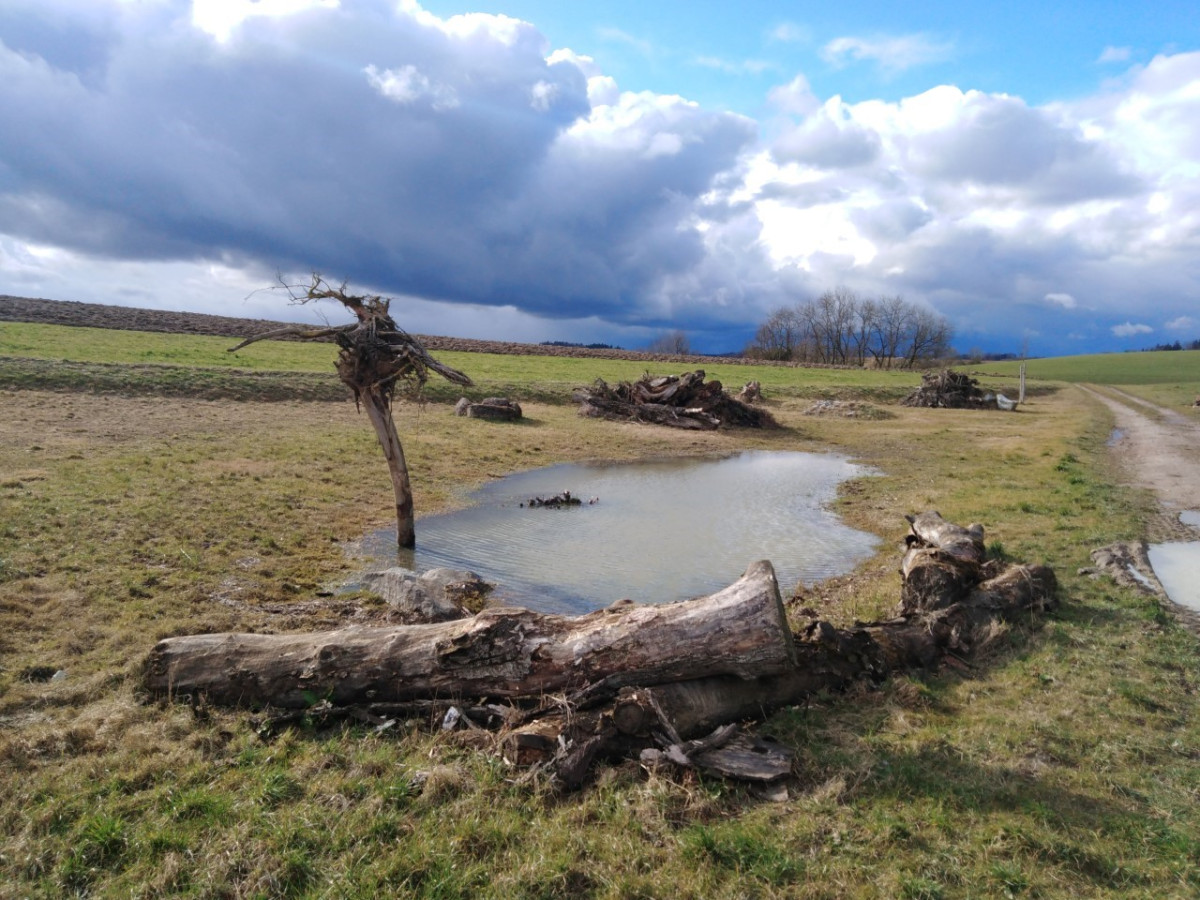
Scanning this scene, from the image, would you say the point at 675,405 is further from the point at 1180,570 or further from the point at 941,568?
the point at 941,568

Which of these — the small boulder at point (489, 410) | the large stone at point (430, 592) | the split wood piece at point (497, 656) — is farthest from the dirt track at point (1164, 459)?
the small boulder at point (489, 410)

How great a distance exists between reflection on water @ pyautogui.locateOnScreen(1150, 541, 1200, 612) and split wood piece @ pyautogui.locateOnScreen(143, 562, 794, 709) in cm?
624

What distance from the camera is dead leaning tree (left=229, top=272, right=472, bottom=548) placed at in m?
10.6

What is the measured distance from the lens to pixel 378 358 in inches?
422

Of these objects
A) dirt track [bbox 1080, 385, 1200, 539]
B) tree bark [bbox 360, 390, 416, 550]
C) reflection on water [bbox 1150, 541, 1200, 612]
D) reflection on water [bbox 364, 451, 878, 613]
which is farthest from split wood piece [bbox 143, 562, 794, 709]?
dirt track [bbox 1080, 385, 1200, 539]

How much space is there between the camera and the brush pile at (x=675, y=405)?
2977cm

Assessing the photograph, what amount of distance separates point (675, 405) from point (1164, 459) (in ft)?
54.6

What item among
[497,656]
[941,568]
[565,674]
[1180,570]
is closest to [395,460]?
[497,656]

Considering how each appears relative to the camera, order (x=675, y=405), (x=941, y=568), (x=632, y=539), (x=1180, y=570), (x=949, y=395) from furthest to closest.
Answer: (x=949, y=395), (x=675, y=405), (x=632, y=539), (x=1180, y=570), (x=941, y=568)

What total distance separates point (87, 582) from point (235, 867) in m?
5.83

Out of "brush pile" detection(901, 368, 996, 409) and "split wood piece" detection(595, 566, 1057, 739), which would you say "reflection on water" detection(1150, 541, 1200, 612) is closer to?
"split wood piece" detection(595, 566, 1057, 739)

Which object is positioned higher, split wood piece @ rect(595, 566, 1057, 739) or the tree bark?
the tree bark

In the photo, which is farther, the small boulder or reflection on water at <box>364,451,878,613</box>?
the small boulder

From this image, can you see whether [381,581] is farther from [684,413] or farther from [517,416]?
[684,413]
